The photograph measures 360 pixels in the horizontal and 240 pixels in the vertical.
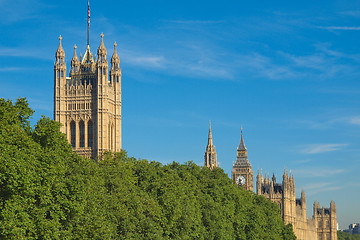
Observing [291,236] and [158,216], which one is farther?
[291,236]

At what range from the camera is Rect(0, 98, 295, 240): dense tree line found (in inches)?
2099

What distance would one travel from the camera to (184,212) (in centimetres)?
9062

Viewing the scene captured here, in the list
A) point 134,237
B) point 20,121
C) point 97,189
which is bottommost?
point 134,237

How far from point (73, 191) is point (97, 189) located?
9.02 m

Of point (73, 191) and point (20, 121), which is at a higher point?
point (20, 121)

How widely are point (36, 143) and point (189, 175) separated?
50.2 metres

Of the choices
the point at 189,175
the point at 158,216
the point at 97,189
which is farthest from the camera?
the point at 189,175

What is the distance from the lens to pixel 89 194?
65625 mm

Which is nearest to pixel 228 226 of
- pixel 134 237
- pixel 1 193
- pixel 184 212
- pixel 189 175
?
pixel 189 175

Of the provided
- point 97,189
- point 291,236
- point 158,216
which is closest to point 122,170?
point 158,216

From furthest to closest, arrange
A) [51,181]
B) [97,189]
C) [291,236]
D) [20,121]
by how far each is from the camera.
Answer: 1. [291,236]
2. [97,189]
3. [20,121]
4. [51,181]

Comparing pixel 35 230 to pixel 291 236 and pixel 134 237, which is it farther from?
pixel 291 236

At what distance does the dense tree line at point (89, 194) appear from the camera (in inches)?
2099

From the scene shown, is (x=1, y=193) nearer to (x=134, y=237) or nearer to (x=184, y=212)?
(x=134, y=237)
